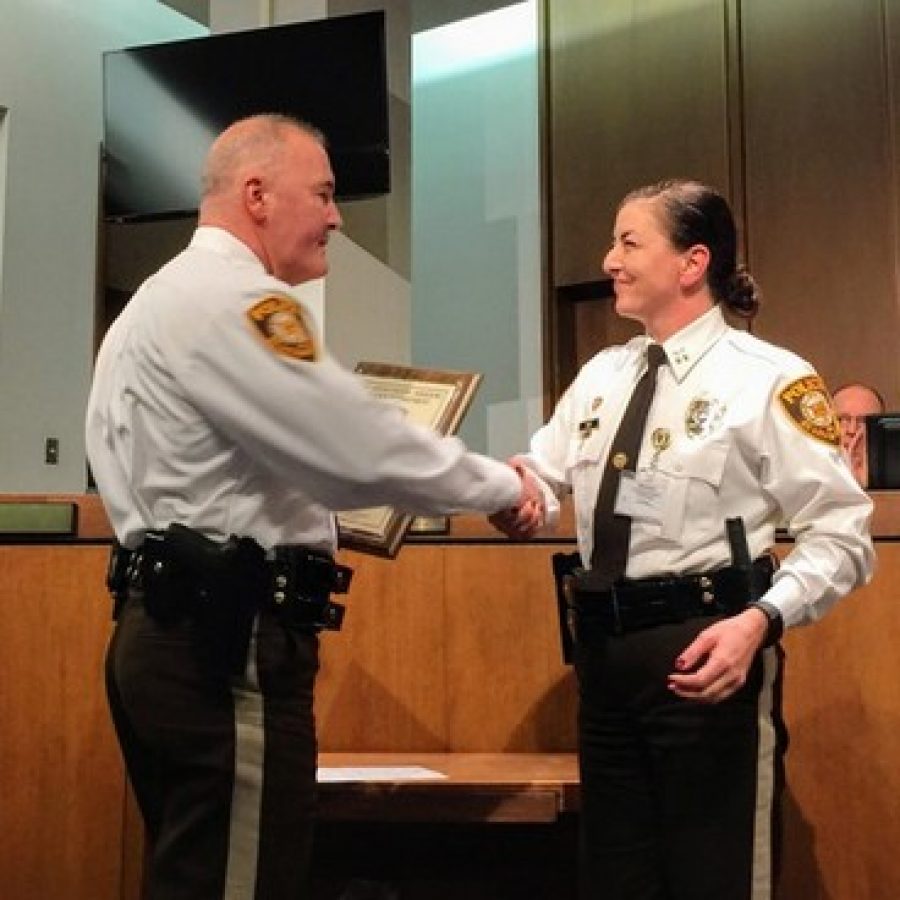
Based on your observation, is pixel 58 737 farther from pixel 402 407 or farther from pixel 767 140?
pixel 767 140

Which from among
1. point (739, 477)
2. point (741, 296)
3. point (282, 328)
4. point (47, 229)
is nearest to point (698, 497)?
point (739, 477)

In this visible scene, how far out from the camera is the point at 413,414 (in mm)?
2057

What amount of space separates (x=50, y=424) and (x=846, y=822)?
3516 millimetres

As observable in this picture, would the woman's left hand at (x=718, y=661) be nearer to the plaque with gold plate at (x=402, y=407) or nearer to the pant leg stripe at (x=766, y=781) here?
the pant leg stripe at (x=766, y=781)

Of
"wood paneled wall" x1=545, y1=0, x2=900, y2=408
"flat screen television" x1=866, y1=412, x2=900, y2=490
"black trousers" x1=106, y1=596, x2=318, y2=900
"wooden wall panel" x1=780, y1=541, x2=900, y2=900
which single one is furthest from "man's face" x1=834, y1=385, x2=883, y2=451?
"black trousers" x1=106, y1=596, x2=318, y2=900

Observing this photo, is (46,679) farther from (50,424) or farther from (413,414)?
(50,424)

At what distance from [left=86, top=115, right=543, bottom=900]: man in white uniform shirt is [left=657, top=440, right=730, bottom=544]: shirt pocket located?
316 millimetres

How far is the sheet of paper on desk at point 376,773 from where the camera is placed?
2244mm

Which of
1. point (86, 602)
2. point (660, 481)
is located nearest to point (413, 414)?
point (660, 481)

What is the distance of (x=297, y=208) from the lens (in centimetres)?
176

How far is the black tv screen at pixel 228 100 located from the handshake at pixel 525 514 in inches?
79.2

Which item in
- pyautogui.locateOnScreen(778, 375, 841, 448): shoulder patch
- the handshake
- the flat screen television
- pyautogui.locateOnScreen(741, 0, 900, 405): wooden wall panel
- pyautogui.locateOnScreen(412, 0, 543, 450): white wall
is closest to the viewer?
pyautogui.locateOnScreen(778, 375, 841, 448): shoulder patch

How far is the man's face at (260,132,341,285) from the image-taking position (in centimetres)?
175

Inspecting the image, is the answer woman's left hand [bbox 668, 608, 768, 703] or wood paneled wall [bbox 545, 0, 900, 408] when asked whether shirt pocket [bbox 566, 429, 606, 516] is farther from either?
wood paneled wall [bbox 545, 0, 900, 408]
